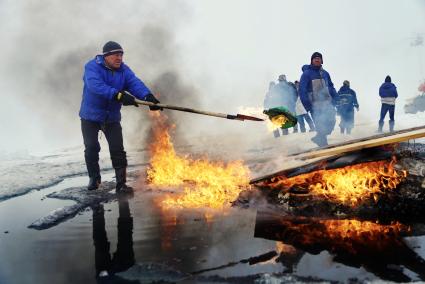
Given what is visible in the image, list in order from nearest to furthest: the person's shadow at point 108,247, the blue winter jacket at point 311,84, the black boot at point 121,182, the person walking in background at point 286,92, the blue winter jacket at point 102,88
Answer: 1. the person's shadow at point 108,247
2. the blue winter jacket at point 102,88
3. the black boot at point 121,182
4. the blue winter jacket at point 311,84
5. the person walking in background at point 286,92

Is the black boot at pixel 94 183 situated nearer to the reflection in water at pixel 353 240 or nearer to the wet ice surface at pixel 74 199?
the wet ice surface at pixel 74 199

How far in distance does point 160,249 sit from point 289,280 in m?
1.32

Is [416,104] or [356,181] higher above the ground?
[416,104]

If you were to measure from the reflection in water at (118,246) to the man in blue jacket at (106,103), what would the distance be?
4.93 ft

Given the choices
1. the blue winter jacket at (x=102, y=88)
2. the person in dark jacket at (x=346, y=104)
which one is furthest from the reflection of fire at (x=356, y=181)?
the person in dark jacket at (x=346, y=104)

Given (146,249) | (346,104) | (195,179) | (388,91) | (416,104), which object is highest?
(416,104)

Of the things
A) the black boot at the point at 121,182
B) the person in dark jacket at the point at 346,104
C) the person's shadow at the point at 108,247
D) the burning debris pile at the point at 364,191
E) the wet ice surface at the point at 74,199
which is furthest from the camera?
the person in dark jacket at the point at 346,104

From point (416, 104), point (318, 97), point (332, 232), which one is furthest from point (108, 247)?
point (416, 104)

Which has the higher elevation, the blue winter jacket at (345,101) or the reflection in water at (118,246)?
the blue winter jacket at (345,101)

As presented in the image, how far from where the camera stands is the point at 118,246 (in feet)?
11.8

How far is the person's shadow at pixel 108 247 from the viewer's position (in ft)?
9.93

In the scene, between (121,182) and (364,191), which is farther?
(121,182)

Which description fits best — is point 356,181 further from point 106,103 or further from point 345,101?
point 345,101

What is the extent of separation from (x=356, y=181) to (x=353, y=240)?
3.59 feet
